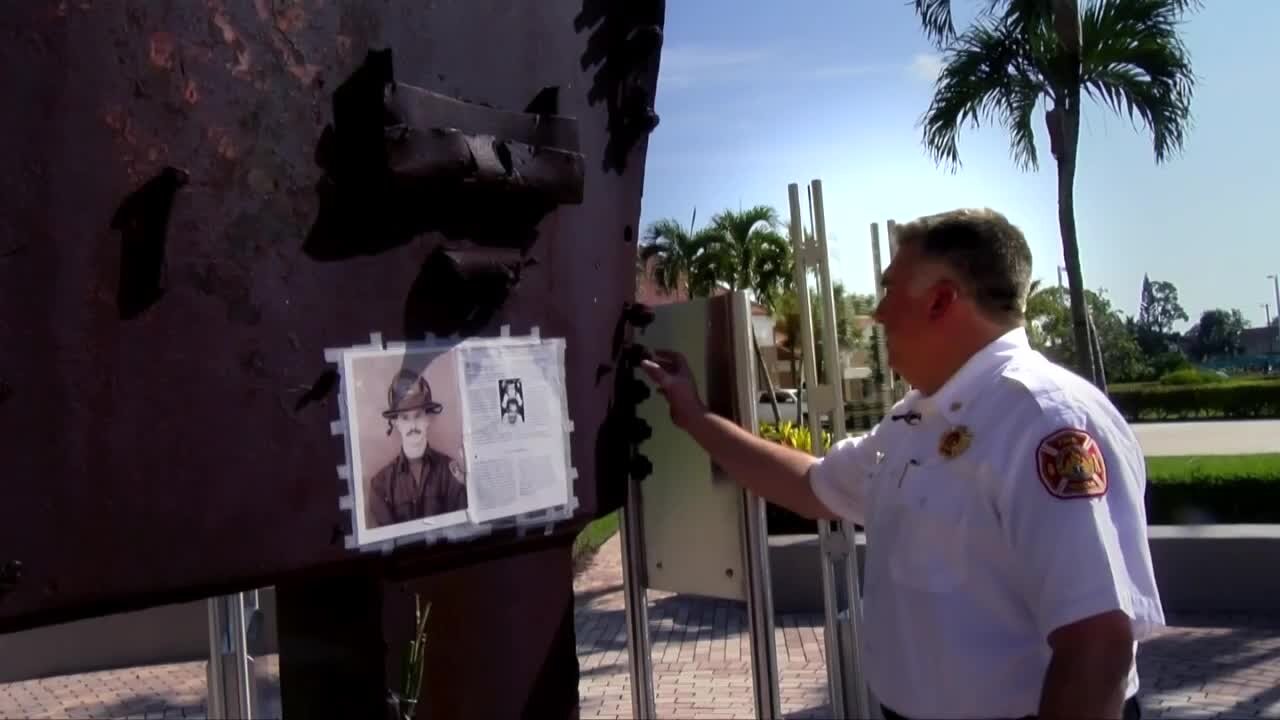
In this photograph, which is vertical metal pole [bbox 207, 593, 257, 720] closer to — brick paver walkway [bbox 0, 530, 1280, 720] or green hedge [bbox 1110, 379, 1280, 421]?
brick paver walkway [bbox 0, 530, 1280, 720]

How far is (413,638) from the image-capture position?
6.55 feet

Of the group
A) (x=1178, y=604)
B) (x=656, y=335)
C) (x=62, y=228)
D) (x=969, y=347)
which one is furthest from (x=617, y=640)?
(x=62, y=228)

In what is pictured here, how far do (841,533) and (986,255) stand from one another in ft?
5.87

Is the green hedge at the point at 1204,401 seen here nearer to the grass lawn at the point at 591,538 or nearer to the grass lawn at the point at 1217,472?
the grass lawn at the point at 1217,472

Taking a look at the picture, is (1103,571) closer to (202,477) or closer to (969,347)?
(969,347)

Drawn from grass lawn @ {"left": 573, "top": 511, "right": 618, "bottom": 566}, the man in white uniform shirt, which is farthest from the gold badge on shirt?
grass lawn @ {"left": 573, "top": 511, "right": 618, "bottom": 566}

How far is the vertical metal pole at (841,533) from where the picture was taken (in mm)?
3453

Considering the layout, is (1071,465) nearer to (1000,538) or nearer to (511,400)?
(1000,538)

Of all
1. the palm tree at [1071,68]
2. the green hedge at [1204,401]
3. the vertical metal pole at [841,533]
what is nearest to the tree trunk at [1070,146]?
the palm tree at [1071,68]

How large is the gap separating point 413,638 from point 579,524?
1.37 ft

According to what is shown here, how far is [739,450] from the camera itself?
267cm

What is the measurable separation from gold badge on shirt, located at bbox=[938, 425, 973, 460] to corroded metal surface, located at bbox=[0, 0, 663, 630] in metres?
0.82

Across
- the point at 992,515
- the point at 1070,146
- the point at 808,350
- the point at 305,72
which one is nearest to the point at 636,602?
the point at 808,350

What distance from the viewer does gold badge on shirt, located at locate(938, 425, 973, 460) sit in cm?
184
